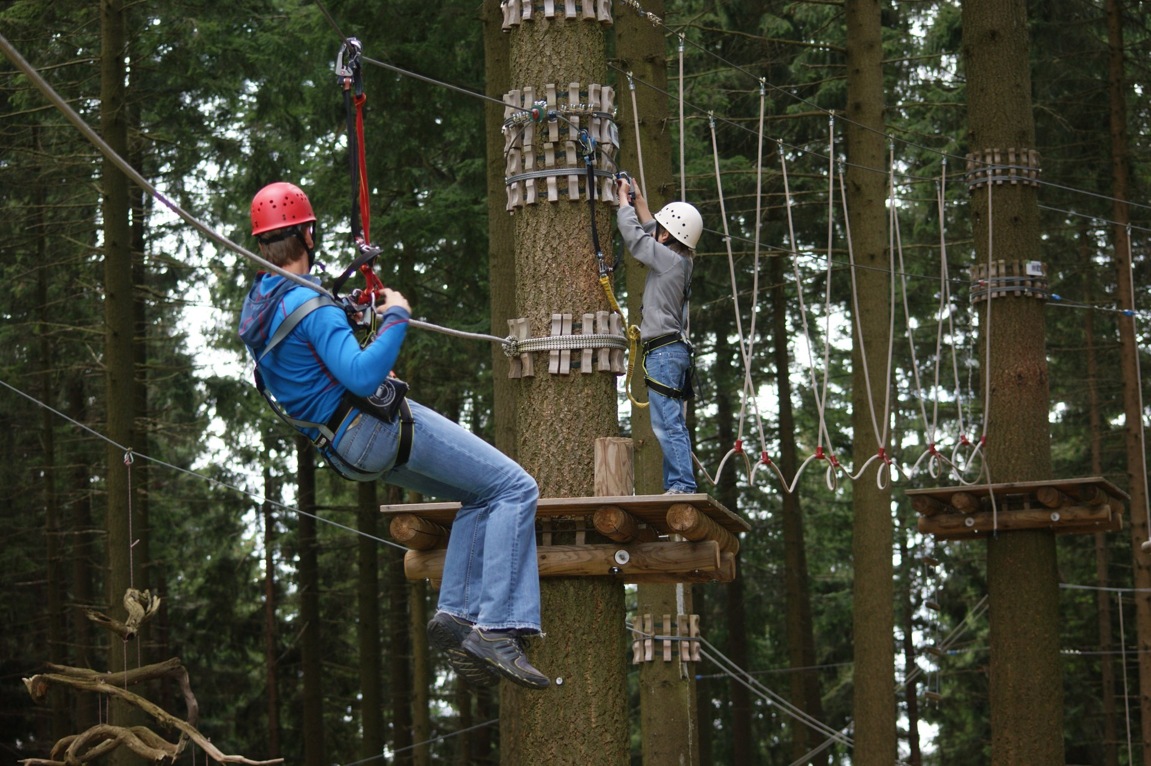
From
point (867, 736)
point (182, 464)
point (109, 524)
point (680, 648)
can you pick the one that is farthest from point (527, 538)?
point (182, 464)

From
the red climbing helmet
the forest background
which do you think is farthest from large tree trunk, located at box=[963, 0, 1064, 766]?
the red climbing helmet

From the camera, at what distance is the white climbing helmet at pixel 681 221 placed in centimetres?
655

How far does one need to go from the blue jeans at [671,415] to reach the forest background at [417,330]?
399cm

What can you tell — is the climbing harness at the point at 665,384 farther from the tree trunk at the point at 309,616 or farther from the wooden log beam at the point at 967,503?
the tree trunk at the point at 309,616

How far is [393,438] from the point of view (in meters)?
4.42

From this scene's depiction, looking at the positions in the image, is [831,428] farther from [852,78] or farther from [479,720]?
[852,78]

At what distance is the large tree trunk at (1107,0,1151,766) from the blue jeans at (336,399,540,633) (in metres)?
10.2

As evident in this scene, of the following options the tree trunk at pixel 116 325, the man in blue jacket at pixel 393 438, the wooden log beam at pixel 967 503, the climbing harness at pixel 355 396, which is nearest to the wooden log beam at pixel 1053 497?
the wooden log beam at pixel 967 503

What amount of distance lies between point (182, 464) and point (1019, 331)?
1424 centimetres

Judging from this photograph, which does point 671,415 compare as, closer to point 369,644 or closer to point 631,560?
point 631,560

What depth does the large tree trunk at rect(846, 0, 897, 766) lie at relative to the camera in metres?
10.9

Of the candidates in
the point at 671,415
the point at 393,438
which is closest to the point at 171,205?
the point at 393,438

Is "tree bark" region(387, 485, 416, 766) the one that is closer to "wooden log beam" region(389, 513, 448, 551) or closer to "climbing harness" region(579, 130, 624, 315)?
"wooden log beam" region(389, 513, 448, 551)

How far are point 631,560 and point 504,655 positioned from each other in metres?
0.97
